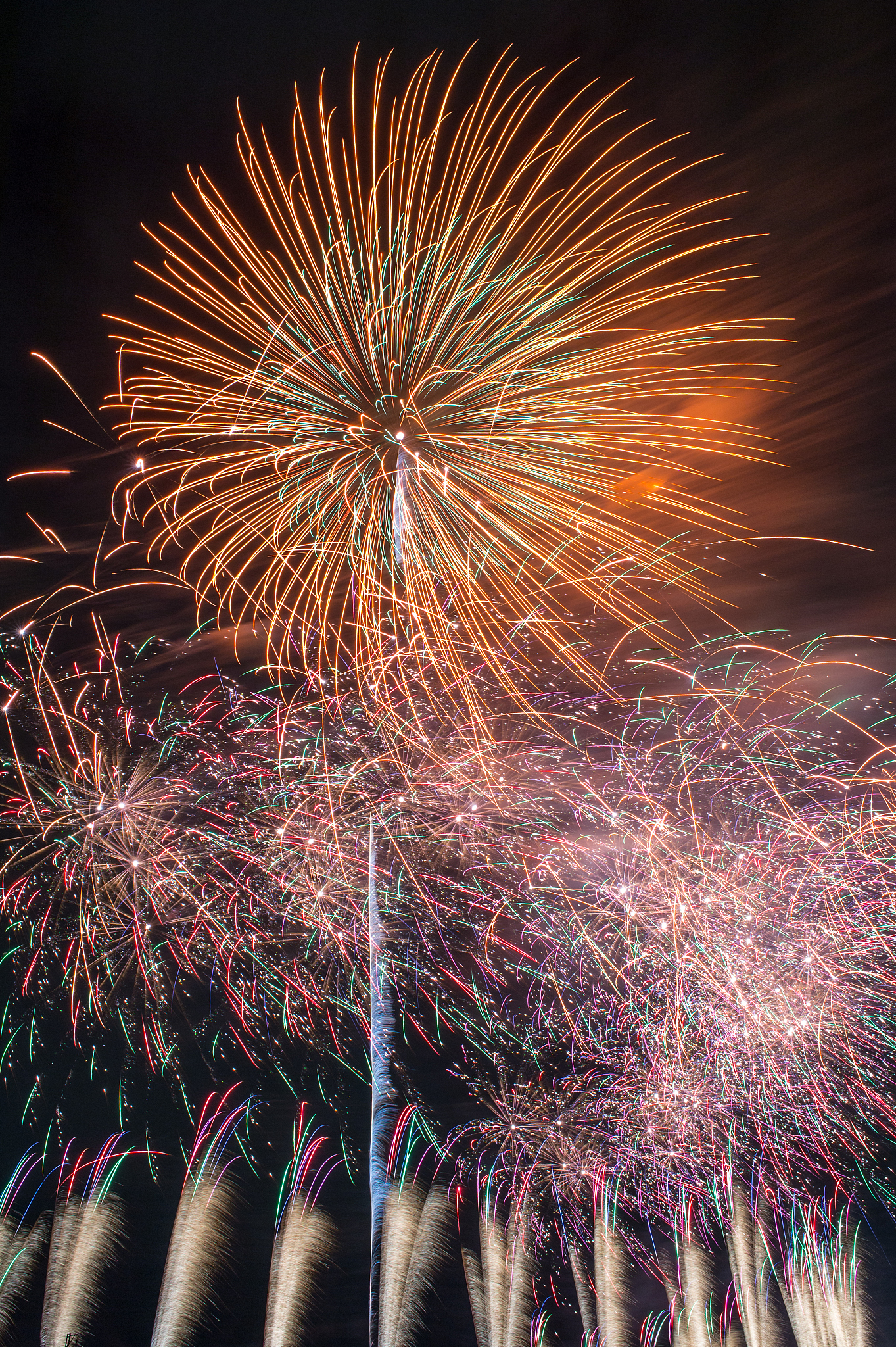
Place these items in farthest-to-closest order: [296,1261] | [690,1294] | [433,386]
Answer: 1. [296,1261]
2. [690,1294]
3. [433,386]

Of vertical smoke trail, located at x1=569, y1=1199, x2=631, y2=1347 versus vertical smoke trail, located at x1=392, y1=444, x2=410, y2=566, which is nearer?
vertical smoke trail, located at x1=392, y1=444, x2=410, y2=566

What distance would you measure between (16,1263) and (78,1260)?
9.3 inches

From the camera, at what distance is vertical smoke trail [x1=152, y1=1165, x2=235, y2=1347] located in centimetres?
263

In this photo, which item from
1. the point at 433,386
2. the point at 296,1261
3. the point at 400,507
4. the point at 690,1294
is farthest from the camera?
the point at 296,1261

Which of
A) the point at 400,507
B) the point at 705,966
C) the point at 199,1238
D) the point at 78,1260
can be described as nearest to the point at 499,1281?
the point at 199,1238

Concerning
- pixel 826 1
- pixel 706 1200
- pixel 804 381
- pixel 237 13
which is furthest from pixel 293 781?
pixel 826 1

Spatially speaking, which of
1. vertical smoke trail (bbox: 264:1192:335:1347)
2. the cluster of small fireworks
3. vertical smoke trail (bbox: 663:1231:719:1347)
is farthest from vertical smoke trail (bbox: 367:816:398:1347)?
vertical smoke trail (bbox: 663:1231:719:1347)

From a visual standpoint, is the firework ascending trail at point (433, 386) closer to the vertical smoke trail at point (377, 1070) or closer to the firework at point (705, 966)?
the firework at point (705, 966)

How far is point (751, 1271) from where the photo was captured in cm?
259

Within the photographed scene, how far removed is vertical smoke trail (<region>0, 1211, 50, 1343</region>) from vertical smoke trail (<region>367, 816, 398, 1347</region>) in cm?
139

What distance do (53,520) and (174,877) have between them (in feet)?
5.21

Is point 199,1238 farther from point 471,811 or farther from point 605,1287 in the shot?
point 471,811

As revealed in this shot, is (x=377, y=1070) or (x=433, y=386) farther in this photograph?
(x=377, y=1070)

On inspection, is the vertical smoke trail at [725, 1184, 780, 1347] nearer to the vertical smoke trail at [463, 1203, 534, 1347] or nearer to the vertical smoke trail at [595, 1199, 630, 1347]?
the vertical smoke trail at [595, 1199, 630, 1347]
